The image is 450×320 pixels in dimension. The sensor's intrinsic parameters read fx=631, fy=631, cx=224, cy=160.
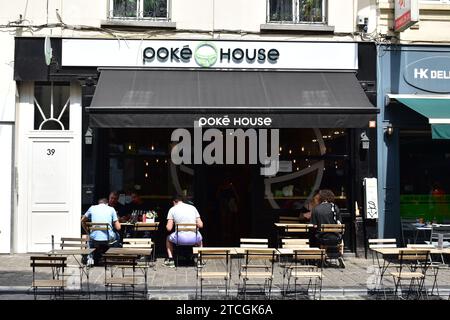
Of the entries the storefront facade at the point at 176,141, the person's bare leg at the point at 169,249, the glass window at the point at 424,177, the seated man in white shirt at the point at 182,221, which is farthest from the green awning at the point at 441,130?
the person's bare leg at the point at 169,249

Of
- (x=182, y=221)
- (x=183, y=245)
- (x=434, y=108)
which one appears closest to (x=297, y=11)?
(x=434, y=108)

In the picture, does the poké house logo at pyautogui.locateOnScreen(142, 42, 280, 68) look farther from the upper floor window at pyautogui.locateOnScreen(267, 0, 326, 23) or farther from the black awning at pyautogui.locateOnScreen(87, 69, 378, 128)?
the upper floor window at pyautogui.locateOnScreen(267, 0, 326, 23)

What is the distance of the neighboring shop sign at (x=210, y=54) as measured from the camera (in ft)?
42.1

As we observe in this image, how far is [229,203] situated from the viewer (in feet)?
45.2

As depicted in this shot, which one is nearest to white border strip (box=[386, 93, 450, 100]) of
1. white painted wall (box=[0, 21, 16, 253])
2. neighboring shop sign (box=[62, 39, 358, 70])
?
neighboring shop sign (box=[62, 39, 358, 70])

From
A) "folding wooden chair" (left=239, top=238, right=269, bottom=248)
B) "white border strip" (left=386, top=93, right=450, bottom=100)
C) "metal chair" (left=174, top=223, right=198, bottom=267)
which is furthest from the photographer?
"white border strip" (left=386, top=93, right=450, bottom=100)

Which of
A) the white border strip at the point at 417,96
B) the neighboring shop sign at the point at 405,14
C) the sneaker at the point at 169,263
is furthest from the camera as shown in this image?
the white border strip at the point at 417,96

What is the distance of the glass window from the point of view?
13609 mm

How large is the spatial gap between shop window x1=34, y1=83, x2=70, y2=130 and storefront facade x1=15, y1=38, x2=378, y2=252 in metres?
0.02

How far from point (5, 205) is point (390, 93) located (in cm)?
828

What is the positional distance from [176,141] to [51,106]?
2697 mm

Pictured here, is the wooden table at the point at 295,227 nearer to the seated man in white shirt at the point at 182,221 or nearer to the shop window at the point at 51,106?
the seated man in white shirt at the point at 182,221

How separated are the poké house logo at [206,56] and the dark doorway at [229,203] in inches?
87.3

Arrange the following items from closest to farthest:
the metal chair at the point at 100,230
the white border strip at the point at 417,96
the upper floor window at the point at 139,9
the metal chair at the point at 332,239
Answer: the metal chair at the point at 100,230 → the metal chair at the point at 332,239 → the white border strip at the point at 417,96 → the upper floor window at the point at 139,9
